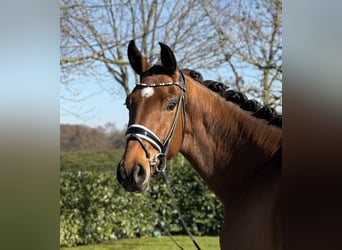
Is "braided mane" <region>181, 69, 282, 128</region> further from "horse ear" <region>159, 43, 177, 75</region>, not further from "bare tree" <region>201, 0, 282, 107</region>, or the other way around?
"bare tree" <region>201, 0, 282, 107</region>

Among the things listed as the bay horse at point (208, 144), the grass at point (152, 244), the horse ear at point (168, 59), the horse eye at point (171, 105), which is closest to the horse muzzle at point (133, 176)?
the bay horse at point (208, 144)

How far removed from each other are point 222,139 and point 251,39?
4917mm

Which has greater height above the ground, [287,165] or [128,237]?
[287,165]

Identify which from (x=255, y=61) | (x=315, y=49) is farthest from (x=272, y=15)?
(x=315, y=49)

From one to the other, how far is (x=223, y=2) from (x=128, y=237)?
3.65 m

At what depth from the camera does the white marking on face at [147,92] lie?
214 centimetres

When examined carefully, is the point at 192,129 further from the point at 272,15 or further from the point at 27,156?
the point at 272,15

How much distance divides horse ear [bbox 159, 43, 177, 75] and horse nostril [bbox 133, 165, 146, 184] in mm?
494

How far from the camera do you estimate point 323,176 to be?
4.11 ft

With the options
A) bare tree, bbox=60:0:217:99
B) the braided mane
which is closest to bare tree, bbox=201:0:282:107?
bare tree, bbox=60:0:217:99

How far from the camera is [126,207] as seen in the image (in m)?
6.57

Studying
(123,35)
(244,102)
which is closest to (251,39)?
(123,35)

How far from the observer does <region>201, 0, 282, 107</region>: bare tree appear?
266 inches

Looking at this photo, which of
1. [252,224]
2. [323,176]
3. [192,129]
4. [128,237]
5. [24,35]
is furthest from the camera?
[128,237]
